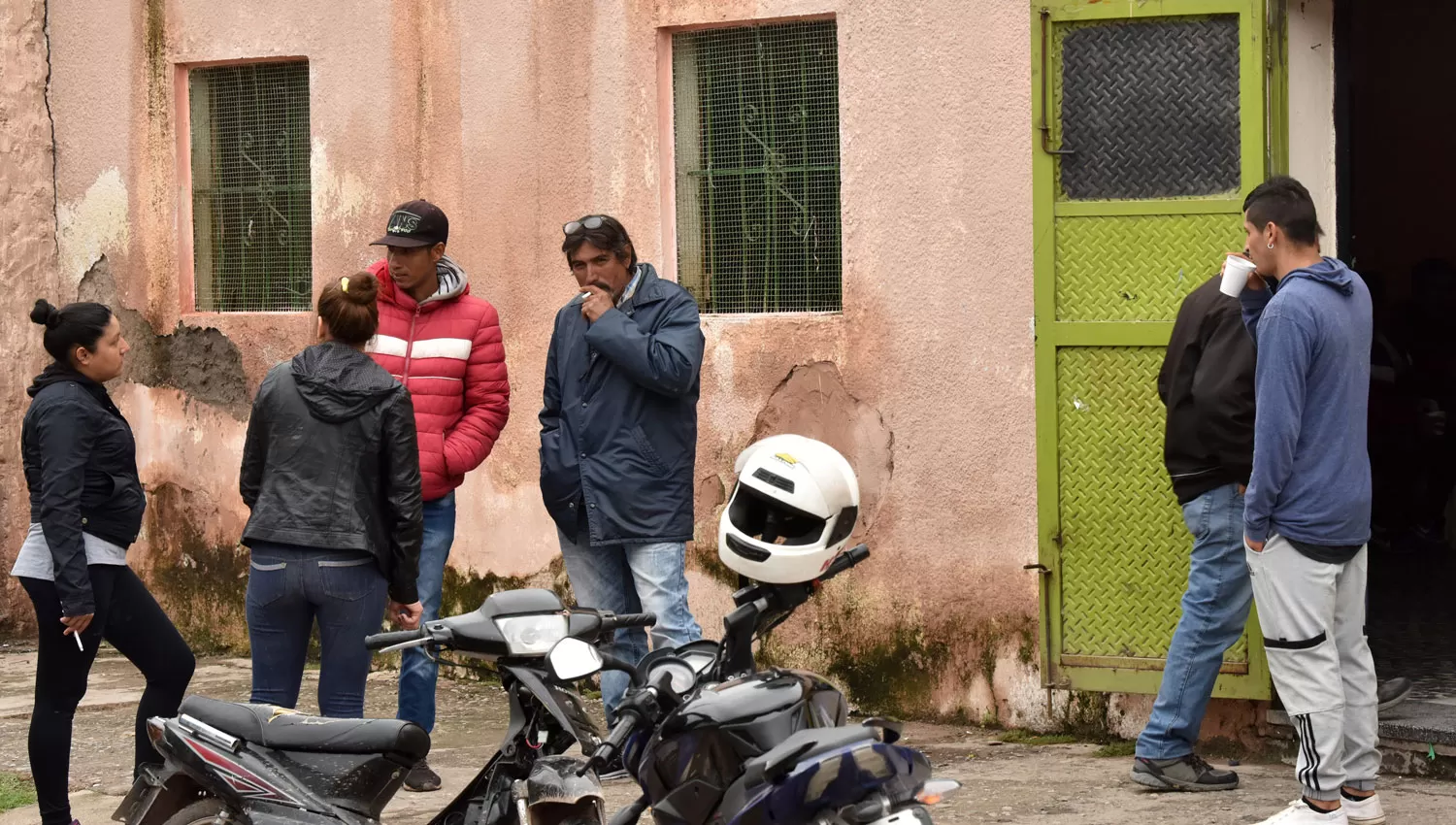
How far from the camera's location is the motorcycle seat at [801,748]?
11.1ft

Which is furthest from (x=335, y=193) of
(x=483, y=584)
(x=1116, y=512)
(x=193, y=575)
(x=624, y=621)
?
(x=624, y=621)

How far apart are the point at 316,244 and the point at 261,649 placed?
3554 mm

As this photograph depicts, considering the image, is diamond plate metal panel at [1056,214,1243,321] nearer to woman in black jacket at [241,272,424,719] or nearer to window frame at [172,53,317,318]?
woman in black jacket at [241,272,424,719]

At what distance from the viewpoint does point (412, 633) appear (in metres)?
3.99

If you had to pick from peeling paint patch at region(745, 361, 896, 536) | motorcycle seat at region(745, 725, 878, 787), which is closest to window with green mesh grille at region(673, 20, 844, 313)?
peeling paint patch at region(745, 361, 896, 536)

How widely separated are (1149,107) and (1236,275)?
1.05 meters

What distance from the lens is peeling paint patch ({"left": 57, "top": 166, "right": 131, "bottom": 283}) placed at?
373 inches

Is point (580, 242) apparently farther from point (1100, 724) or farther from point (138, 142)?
point (138, 142)

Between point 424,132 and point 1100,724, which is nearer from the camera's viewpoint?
point 1100,724

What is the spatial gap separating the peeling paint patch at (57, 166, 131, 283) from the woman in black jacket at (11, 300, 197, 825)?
11.8 feet

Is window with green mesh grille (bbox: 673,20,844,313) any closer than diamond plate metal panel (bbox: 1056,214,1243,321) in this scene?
No

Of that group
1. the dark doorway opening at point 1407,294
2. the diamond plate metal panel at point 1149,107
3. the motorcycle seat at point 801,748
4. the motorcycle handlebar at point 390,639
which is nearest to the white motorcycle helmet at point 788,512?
the motorcycle seat at point 801,748

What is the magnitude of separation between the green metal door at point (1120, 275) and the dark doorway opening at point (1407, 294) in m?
0.54

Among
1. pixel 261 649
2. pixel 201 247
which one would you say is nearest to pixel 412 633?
pixel 261 649
